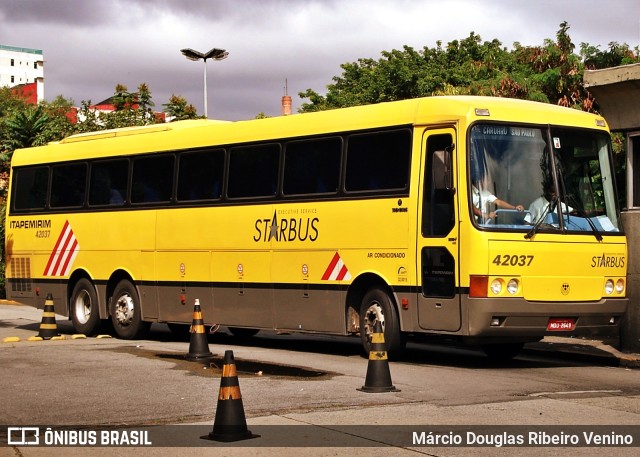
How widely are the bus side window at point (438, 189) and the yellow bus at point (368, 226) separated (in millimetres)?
20

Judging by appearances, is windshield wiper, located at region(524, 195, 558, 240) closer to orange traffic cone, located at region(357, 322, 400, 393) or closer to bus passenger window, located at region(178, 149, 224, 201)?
orange traffic cone, located at region(357, 322, 400, 393)

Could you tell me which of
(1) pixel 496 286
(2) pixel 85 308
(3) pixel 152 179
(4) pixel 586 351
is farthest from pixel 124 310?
(1) pixel 496 286

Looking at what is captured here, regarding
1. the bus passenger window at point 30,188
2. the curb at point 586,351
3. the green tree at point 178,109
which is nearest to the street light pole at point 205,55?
the green tree at point 178,109

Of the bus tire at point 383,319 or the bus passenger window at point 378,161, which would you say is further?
the bus passenger window at point 378,161

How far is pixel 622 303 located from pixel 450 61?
39.8 meters

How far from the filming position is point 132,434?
9.98m

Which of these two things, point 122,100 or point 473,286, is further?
point 122,100

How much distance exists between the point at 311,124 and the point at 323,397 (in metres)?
6.81

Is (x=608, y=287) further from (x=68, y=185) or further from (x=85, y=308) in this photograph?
(x=68, y=185)

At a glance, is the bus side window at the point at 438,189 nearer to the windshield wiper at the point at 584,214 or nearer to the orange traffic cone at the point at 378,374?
the windshield wiper at the point at 584,214

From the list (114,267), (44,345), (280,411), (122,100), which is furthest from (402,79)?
(280,411)

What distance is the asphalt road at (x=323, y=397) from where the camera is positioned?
959 centimetres

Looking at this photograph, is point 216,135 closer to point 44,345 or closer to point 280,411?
point 44,345

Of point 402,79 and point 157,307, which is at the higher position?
point 402,79
